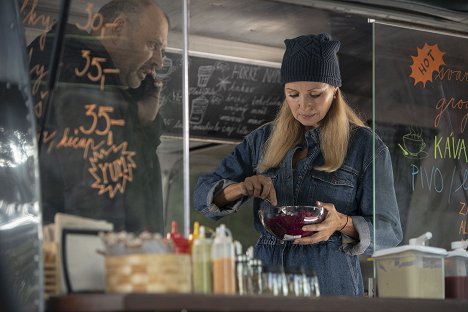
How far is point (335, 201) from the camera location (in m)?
4.14

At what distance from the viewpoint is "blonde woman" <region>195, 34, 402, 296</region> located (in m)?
4.08

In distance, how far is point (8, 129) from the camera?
3.56 meters

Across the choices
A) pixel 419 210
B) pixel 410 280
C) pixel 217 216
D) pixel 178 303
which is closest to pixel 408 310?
pixel 410 280

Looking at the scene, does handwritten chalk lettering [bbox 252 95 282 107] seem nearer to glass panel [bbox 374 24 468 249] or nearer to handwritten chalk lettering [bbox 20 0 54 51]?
glass panel [bbox 374 24 468 249]

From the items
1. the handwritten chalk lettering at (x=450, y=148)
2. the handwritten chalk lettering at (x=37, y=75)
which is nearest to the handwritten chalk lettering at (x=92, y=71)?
the handwritten chalk lettering at (x=37, y=75)

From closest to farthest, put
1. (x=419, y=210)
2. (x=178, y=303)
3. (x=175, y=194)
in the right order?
1. (x=178, y=303)
2. (x=175, y=194)
3. (x=419, y=210)

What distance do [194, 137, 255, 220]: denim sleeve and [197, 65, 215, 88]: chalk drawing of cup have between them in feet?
6.38

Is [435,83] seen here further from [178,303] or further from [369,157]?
[178,303]

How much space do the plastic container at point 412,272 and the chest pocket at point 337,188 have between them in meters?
0.77

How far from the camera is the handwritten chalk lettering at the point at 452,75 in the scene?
13.9 ft

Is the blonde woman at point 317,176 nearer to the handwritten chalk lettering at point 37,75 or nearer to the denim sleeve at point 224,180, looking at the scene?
the denim sleeve at point 224,180

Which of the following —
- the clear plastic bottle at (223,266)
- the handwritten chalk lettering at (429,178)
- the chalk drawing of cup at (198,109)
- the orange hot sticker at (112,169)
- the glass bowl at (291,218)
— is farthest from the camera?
the chalk drawing of cup at (198,109)

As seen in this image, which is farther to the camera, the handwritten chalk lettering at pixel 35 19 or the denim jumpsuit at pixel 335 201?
the denim jumpsuit at pixel 335 201

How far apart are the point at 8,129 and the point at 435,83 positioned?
186 centimetres
